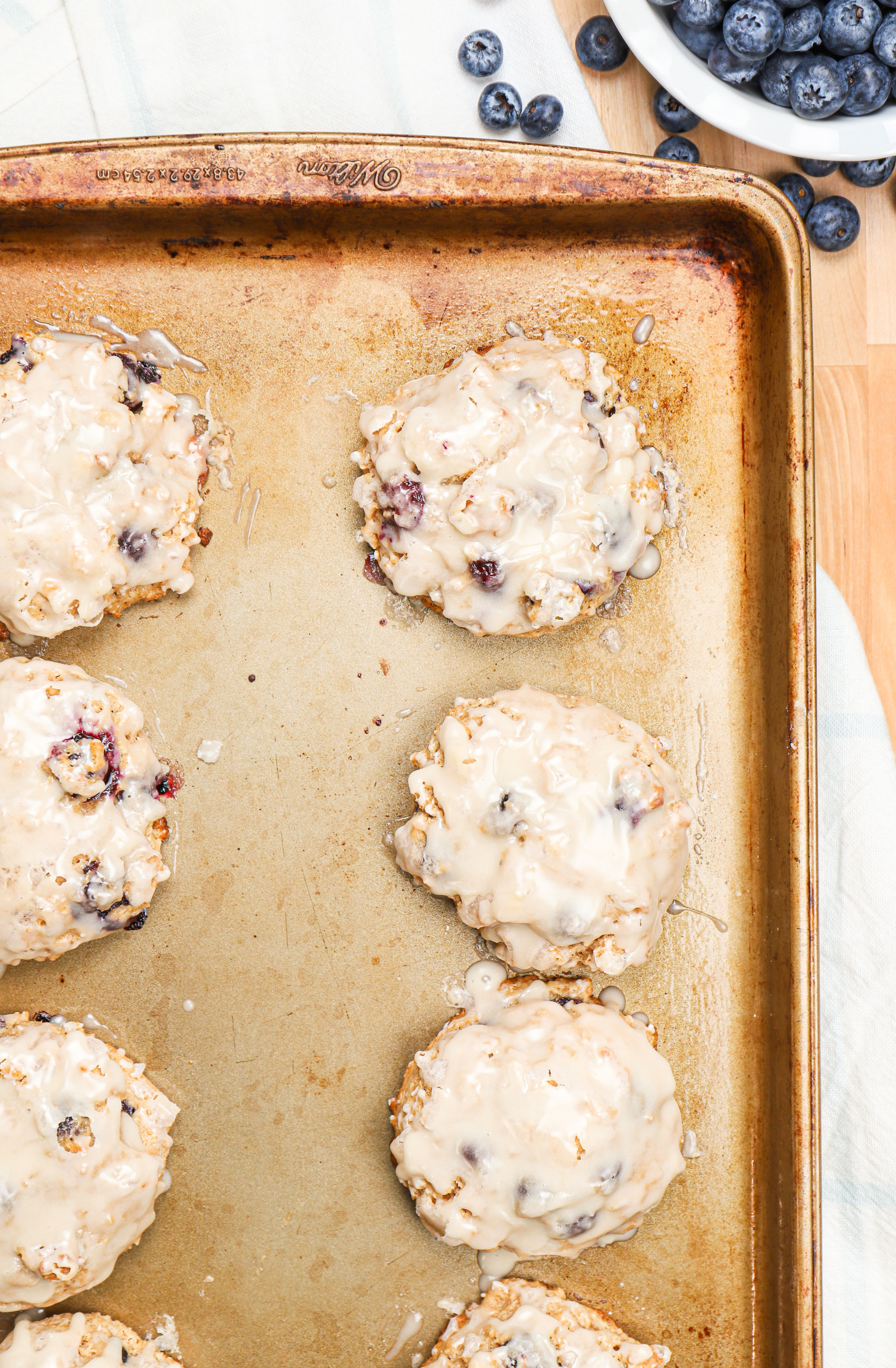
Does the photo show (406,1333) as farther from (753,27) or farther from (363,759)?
(753,27)

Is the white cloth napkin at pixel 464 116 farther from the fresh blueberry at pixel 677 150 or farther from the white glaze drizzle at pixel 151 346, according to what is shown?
the white glaze drizzle at pixel 151 346

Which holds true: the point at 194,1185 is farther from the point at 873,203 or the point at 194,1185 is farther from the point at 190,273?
the point at 873,203

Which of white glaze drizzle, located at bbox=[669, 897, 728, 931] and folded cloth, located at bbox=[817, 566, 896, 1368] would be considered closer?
white glaze drizzle, located at bbox=[669, 897, 728, 931]

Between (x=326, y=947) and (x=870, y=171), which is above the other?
(x=870, y=171)

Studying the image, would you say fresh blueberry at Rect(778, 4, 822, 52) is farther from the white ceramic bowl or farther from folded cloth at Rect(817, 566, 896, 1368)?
folded cloth at Rect(817, 566, 896, 1368)

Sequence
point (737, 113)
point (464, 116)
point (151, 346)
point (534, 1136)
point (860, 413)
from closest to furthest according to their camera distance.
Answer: point (534, 1136) → point (737, 113) → point (151, 346) → point (464, 116) → point (860, 413)

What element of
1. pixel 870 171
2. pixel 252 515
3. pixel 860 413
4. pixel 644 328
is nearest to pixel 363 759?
pixel 252 515

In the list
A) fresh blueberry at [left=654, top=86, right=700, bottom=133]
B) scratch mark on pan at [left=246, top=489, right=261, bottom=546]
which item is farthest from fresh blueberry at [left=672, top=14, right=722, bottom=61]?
scratch mark on pan at [left=246, top=489, right=261, bottom=546]
